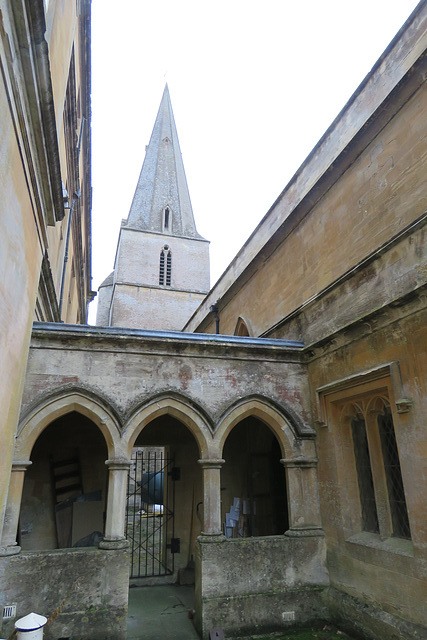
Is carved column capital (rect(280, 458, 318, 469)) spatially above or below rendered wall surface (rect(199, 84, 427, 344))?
below

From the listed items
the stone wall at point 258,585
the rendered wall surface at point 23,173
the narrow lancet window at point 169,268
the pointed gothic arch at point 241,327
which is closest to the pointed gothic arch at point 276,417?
the stone wall at point 258,585

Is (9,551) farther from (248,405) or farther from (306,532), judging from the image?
(306,532)

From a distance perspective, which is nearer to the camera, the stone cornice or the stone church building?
the stone church building

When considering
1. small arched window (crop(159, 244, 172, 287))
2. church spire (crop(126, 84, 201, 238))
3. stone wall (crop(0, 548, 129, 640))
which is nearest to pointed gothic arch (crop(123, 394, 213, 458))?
stone wall (crop(0, 548, 129, 640))

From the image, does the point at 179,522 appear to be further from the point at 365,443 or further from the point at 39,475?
the point at 365,443

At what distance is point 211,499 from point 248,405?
4.82 feet

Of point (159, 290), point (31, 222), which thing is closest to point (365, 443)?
point (31, 222)

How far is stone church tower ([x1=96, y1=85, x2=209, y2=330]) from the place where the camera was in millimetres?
28250

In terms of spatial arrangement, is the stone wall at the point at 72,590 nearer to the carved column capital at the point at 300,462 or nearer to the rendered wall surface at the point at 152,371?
the rendered wall surface at the point at 152,371

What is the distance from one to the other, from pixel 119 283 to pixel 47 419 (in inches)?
914

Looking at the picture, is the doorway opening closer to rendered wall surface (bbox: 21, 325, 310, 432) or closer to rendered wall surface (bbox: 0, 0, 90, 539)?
rendered wall surface (bbox: 21, 325, 310, 432)

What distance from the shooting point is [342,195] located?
7.16 meters

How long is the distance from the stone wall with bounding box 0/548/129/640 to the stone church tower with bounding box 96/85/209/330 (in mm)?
22375

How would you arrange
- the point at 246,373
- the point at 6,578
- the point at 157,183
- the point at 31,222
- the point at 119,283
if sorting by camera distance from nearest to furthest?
1. the point at 6,578
2. the point at 31,222
3. the point at 246,373
4. the point at 119,283
5. the point at 157,183
